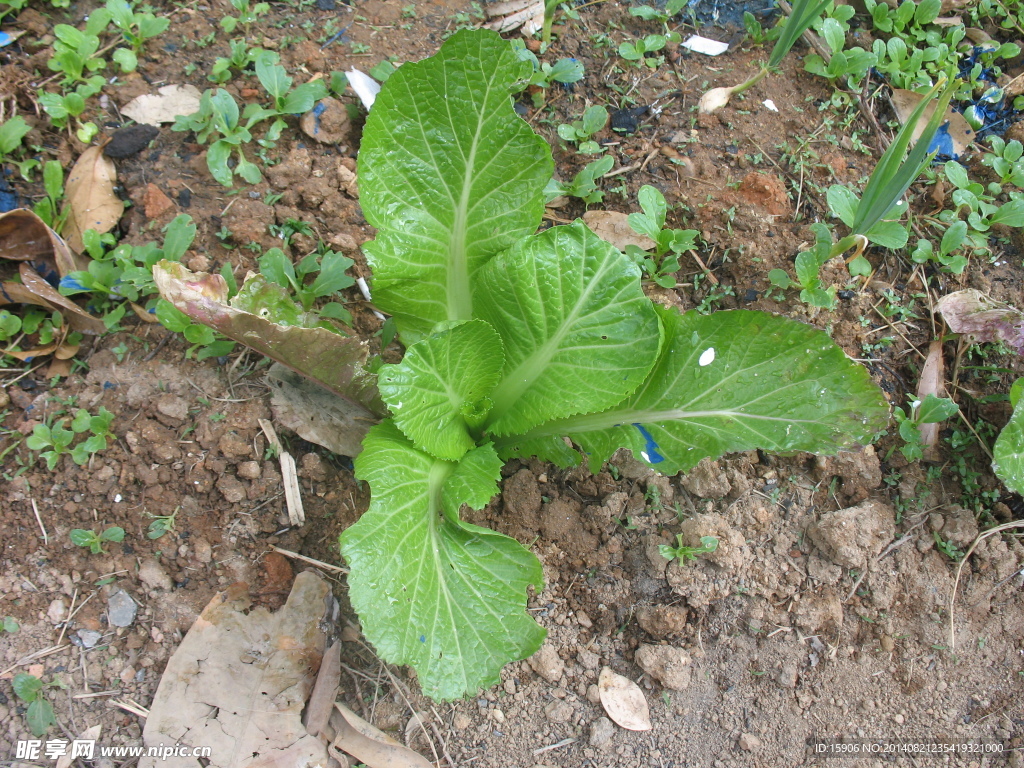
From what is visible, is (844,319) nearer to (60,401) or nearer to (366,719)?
(366,719)

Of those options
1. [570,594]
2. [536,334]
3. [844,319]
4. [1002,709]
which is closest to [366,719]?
[570,594]

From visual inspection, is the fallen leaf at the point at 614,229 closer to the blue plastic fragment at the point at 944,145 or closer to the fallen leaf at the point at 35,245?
the blue plastic fragment at the point at 944,145

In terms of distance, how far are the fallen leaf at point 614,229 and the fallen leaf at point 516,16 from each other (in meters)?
0.82

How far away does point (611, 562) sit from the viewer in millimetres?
1938

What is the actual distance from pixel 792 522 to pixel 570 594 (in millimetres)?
694

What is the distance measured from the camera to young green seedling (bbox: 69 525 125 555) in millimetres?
1846

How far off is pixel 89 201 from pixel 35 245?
0.22 metres

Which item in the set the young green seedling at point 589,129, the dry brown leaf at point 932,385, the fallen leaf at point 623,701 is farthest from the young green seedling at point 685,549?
the young green seedling at point 589,129

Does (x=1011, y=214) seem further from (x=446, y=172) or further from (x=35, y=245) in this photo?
(x=35, y=245)

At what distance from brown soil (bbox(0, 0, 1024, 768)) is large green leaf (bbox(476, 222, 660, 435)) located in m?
0.35

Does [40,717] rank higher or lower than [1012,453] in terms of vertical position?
lower

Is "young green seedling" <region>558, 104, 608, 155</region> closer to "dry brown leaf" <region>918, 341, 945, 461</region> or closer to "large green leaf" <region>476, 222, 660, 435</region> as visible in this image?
"large green leaf" <region>476, 222, 660, 435</region>

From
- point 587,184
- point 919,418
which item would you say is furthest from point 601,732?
point 587,184

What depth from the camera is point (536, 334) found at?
1.83m
